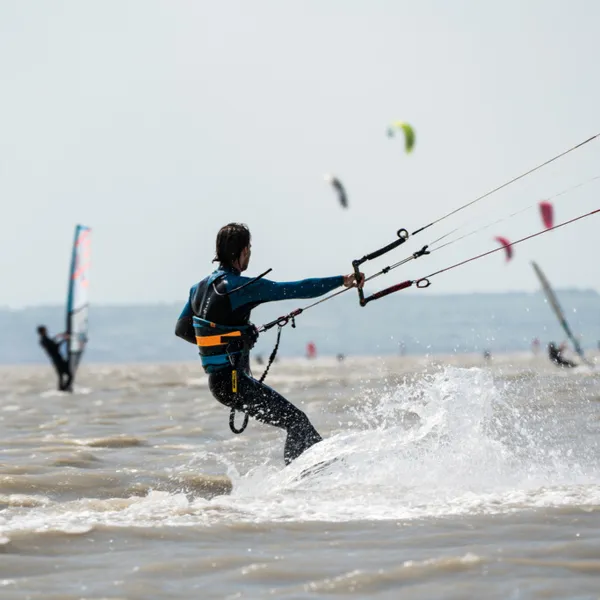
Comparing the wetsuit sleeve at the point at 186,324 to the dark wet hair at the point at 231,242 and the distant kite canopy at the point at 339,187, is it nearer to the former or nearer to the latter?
the dark wet hair at the point at 231,242

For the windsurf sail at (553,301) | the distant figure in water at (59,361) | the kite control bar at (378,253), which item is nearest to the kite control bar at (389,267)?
the kite control bar at (378,253)

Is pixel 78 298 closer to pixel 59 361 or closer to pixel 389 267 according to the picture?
pixel 59 361

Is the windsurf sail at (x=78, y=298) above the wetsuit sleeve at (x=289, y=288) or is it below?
above

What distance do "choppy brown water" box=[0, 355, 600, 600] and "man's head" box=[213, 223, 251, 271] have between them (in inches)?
43.9

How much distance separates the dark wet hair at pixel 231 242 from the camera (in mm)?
5691

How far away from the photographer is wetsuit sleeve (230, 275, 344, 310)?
5414mm

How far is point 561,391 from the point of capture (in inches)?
526

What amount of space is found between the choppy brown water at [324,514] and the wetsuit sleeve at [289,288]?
936mm

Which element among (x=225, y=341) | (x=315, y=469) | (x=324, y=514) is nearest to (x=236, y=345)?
(x=225, y=341)

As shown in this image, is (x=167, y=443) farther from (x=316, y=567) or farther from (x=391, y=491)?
(x=316, y=567)

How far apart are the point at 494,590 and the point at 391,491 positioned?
2.14 m

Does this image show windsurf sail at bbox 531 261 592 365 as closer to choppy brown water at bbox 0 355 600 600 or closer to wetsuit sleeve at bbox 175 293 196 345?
choppy brown water at bbox 0 355 600 600

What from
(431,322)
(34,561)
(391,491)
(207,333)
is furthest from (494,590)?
(431,322)

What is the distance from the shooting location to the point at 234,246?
5691mm
